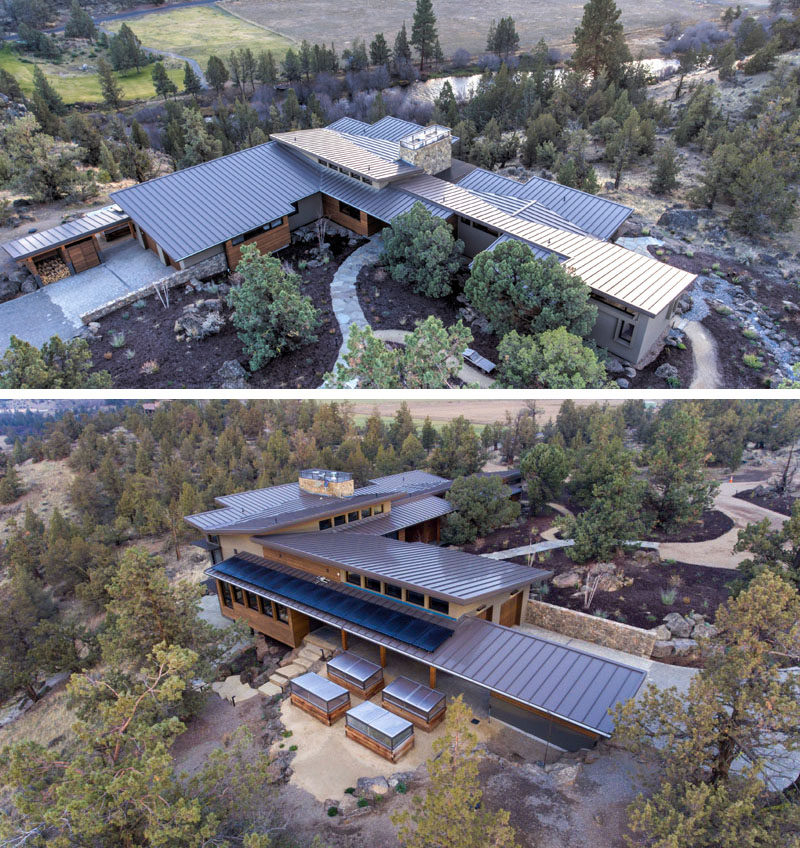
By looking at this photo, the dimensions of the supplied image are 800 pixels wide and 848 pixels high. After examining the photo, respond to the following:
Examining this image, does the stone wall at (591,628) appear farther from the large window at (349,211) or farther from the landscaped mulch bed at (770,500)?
the large window at (349,211)

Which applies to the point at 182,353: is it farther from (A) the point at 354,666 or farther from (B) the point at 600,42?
(B) the point at 600,42

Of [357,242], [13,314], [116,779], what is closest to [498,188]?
[357,242]

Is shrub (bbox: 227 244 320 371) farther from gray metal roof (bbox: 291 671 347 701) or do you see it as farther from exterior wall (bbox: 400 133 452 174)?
exterior wall (bbox: 400 133 452 174)

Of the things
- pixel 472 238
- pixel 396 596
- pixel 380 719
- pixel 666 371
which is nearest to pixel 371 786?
pixel 380 719

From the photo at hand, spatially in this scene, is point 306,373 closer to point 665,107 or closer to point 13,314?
point 13,314

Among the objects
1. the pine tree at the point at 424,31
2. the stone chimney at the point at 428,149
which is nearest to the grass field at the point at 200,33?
the pine tree at the point at 424,31

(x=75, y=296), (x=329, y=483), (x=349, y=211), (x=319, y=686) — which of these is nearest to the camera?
(x=319, y=686)

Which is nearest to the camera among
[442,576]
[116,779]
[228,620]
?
[116,779]
